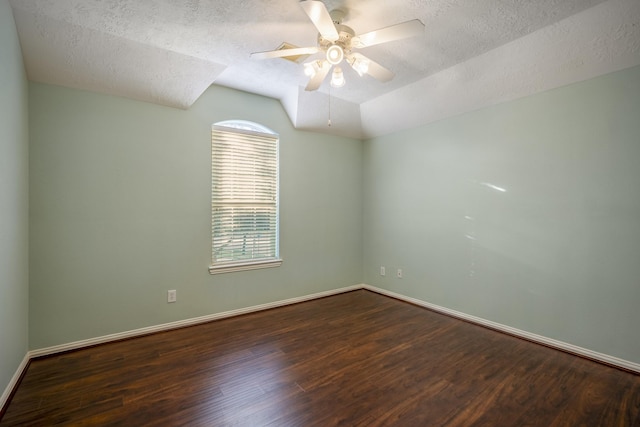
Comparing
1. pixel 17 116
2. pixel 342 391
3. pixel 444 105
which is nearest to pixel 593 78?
pixel 444 105

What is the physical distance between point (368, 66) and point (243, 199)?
212 centimetres

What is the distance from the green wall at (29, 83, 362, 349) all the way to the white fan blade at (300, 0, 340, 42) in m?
1.94

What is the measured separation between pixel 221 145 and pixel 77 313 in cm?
213

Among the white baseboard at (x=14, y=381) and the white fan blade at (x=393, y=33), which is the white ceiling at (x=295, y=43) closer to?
the white fan blade at (x=393, y=33)

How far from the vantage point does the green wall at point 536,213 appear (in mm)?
2383

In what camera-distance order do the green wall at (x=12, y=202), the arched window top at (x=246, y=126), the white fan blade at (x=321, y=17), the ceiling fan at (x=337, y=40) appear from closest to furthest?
the white fan blade at (x=321, y=17), the ceiling fan at (x=337, y=40), the green wall at (x=12, y=202), the arched window top at (x=246, y=126)

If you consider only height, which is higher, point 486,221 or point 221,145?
point 221,145

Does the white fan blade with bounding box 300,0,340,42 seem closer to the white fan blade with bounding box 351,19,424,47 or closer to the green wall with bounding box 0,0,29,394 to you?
the white fan blade with bounding box 351,19,424,47

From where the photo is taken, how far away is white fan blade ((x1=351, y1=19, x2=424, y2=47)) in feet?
5.49

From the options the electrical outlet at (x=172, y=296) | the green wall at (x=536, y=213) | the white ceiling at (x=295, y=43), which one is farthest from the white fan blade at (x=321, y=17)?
the electrical outlet at (x=172, y=296)

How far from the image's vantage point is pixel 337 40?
194cm

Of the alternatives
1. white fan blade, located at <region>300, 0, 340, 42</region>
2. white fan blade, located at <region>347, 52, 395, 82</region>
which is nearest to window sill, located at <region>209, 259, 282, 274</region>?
white fan blade, located at <region>347, 52, 395, 82</region>

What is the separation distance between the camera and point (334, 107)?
386 cm

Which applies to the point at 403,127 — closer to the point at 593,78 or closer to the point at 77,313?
the point at 593,78
